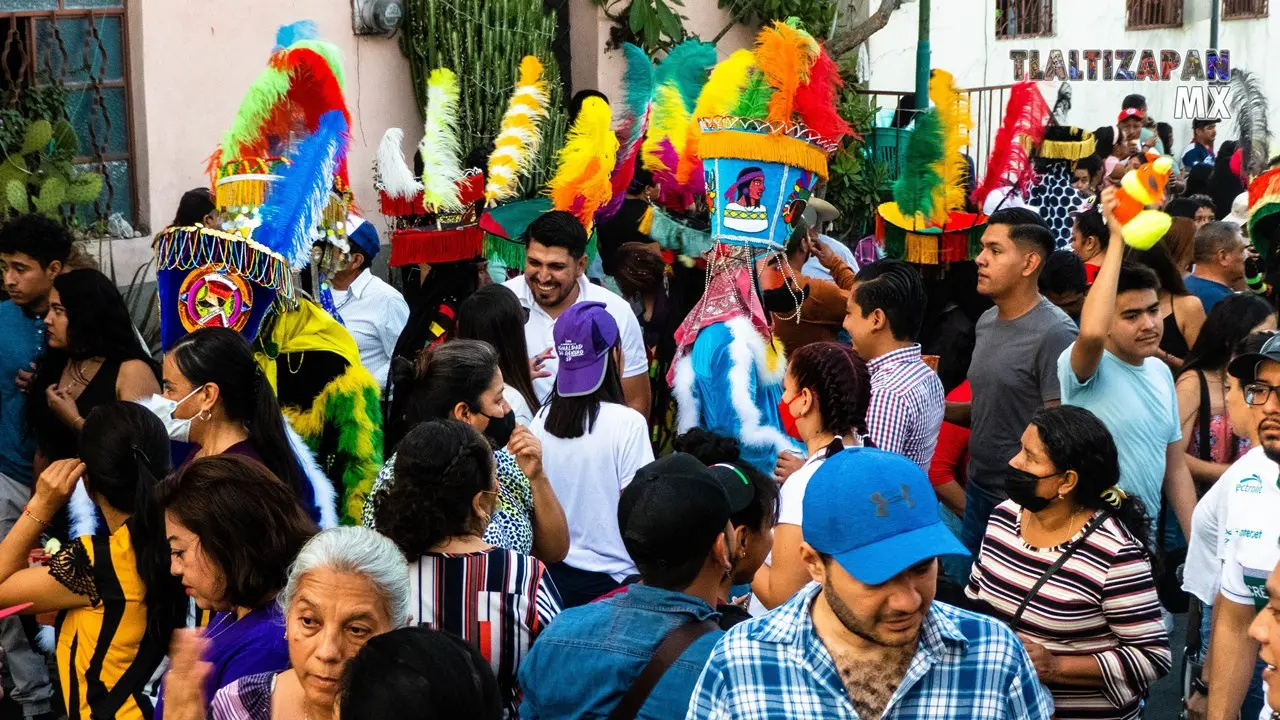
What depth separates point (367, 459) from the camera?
18.0 ft

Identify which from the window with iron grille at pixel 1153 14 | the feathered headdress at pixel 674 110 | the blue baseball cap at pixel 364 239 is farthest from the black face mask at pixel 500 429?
the window with iron grille at pixel 1153 14

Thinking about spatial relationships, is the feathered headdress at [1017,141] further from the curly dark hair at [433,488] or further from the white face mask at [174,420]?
the curly dark hair at [433,488]

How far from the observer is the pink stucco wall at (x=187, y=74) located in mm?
9312

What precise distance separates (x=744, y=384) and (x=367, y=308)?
227cm

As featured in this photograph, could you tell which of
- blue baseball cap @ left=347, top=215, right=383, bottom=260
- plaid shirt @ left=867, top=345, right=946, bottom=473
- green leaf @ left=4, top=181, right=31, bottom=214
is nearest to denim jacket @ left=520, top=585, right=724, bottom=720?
plaid shirt @ left=867, top=345, right=946, bottom=473

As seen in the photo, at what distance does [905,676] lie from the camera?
2674 mm

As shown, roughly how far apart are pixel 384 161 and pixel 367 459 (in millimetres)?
3119

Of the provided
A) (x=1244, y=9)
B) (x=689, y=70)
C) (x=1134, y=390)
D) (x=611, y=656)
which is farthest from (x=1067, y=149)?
(x=1244, y=9)

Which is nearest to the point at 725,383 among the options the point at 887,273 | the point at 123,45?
the point at 887,273

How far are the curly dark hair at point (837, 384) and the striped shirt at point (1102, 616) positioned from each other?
70cm

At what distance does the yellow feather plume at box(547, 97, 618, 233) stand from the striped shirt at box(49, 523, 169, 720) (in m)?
3.78

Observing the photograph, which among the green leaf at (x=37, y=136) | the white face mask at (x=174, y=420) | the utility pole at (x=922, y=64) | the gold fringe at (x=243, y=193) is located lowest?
the white face mask at (x=174, y=420)

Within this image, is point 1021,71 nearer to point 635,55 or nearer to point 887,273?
point 635,55

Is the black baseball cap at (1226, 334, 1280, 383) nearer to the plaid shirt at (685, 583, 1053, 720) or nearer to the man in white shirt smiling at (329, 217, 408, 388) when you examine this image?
the plaid shirt at (685, 583, 1053, 720)
